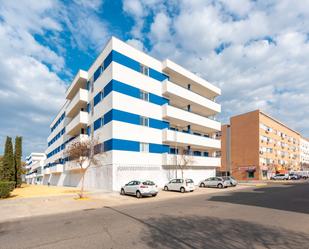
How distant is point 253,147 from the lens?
65.9m

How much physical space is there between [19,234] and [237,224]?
868 centimetres

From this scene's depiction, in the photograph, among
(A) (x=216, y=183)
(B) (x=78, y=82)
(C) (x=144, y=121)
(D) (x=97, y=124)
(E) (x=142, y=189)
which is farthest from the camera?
(B) (x=78, y=82)

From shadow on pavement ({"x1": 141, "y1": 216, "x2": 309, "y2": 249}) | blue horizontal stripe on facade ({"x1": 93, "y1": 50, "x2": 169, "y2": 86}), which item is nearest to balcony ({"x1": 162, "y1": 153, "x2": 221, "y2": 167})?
blue horizontal stripe on facade ({"x1": 93, "y1": 50, "x2": 169, "y2": 86})

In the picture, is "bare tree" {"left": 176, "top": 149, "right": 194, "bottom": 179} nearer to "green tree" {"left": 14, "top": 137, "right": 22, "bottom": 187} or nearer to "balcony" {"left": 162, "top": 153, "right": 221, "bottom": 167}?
"balcony" {"left": 162, "top": 153, "right": 221, "bottom": 167}

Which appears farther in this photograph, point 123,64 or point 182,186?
point 123,64

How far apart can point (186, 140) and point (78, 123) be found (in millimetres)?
16148

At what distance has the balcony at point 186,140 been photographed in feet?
106

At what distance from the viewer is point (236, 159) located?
6981 centimetres

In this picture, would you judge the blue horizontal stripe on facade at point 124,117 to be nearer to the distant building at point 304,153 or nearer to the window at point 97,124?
the window at point 97,124

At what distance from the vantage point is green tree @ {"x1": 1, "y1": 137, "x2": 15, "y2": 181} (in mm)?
35250

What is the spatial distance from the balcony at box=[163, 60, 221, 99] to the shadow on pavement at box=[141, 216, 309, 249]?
2744 centimetres

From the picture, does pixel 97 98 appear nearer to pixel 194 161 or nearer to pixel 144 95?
pixel 144 95

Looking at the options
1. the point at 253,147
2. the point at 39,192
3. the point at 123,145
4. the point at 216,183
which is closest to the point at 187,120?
the point at 216,183

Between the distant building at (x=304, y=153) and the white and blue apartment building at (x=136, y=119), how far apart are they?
245 ft
